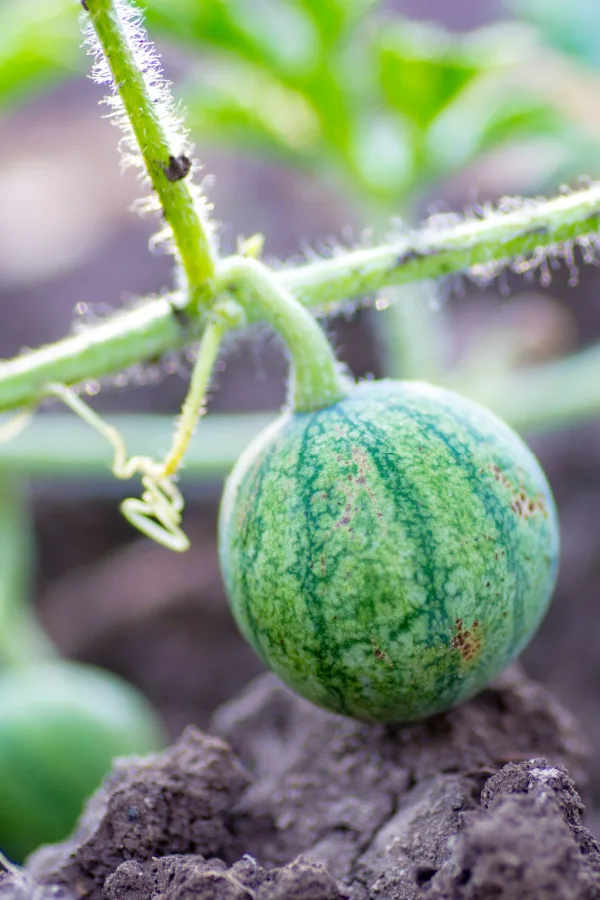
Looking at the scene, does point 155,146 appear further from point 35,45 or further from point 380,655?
point 35,45

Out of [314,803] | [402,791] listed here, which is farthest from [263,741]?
[402,791]

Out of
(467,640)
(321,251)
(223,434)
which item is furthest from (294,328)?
(321,251)

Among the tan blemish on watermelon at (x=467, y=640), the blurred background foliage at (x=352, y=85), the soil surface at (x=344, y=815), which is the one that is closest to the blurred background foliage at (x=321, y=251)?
the blurred background foliage at (x=352, y=85)

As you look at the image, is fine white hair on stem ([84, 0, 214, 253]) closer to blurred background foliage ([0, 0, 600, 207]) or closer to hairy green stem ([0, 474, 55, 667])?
hairy green stem ([0, 474, 55, 667])

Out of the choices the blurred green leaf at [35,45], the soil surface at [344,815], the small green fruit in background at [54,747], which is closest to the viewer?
the soil surface at [344,815]

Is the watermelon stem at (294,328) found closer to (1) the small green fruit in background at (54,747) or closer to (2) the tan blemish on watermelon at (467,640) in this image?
(2) the tan blemish on watermelon at (467,640)

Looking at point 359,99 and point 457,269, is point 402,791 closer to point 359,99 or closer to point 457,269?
Result: point 457,269
